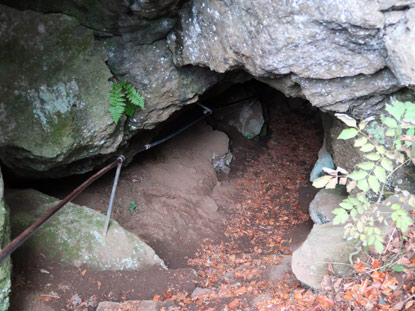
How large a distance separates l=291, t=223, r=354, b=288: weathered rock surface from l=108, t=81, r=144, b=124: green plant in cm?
314

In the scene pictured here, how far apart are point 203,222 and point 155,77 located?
2.87 m

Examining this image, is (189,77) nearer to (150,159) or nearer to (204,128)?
(150,159)

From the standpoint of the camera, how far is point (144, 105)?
237 inches

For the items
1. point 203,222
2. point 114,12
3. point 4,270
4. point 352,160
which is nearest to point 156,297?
point 4,270

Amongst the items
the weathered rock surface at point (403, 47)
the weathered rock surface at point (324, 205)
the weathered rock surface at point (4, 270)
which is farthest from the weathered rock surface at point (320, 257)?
the weathered rock surface at point (4, 270)

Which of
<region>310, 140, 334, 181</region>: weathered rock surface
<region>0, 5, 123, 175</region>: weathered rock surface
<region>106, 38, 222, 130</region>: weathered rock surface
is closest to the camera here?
<region>0, 5, 123, 175</region>: weathered rock surface

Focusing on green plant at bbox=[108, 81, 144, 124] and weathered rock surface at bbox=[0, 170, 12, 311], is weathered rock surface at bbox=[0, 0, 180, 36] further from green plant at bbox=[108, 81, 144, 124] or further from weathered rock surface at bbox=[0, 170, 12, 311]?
weathered rock surface at bbox=[0, 170, 12, 311]

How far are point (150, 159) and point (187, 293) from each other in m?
3.76

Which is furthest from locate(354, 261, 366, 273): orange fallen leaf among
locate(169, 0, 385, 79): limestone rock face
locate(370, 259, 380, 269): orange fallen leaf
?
locate(169, 0, 385, 79): limestone rock face

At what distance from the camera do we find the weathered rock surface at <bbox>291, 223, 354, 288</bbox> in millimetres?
3981

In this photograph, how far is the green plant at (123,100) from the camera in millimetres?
5418

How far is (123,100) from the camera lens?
17.8 ft

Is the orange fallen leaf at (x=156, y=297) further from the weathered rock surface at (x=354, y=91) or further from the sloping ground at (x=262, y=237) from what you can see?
the weathered rock surface at (x=354, y=91)

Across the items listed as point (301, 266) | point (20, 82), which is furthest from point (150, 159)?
point (301, 266)
